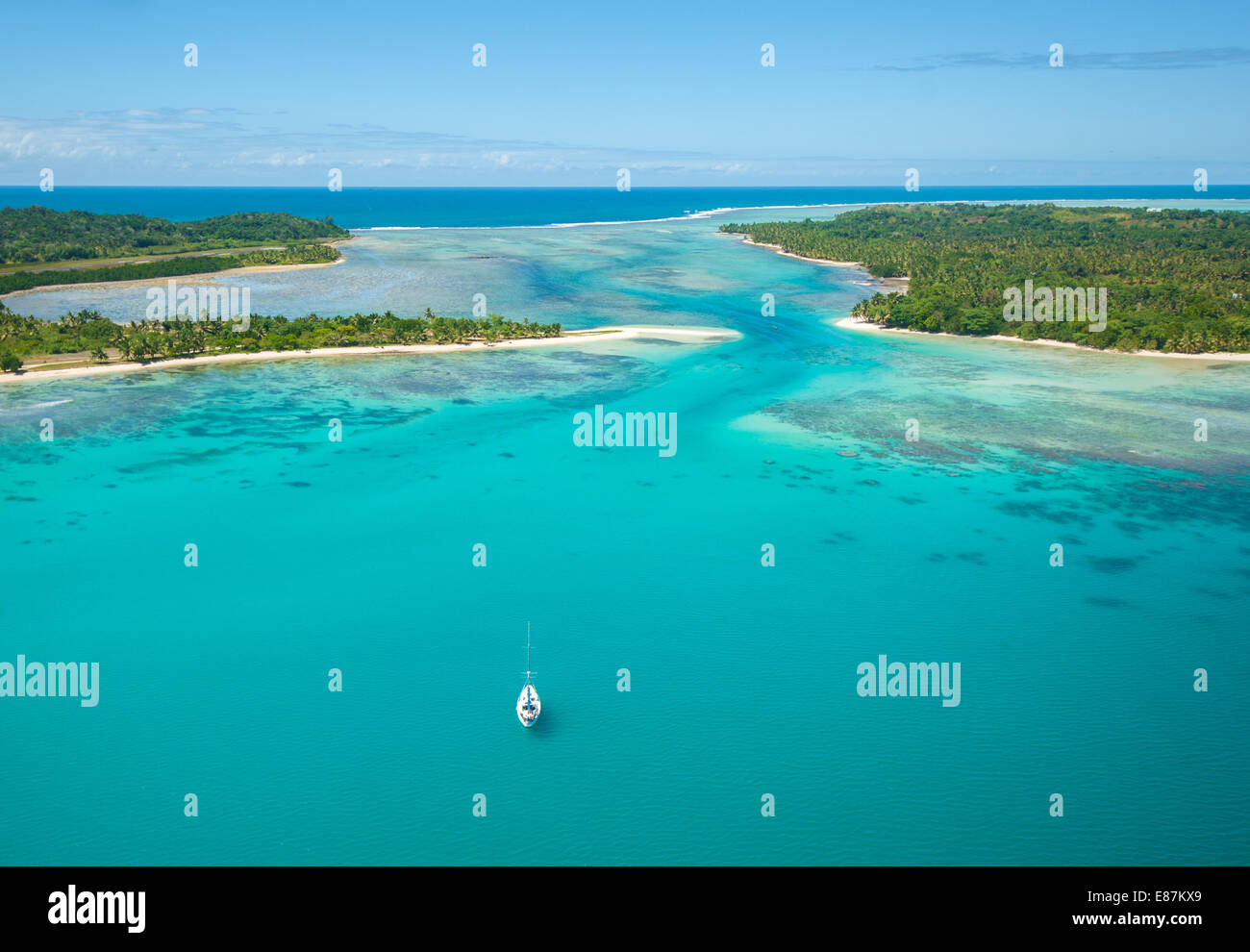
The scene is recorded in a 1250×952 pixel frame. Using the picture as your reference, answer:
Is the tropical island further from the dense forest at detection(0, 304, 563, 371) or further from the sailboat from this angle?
the sailboat

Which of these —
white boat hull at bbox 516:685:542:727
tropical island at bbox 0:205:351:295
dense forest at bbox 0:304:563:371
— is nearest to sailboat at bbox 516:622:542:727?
white boat hull at bbox 516:685:542:727

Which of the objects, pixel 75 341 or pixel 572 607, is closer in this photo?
pixel 572 607

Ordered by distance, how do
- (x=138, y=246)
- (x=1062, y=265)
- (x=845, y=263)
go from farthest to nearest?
(x=845, y=263) → (x=138, y=246) → (x=1062, y=265)

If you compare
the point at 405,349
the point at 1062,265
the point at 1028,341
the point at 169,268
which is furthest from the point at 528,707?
the point at 169,268

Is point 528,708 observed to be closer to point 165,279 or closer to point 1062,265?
point 1062,265

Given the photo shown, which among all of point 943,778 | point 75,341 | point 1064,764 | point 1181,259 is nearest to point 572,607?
point 943,778

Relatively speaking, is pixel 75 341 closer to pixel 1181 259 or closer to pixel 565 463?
pixel 565 463

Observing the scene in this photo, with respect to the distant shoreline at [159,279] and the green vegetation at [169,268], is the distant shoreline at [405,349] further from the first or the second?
the green vegetation at [169,268]
